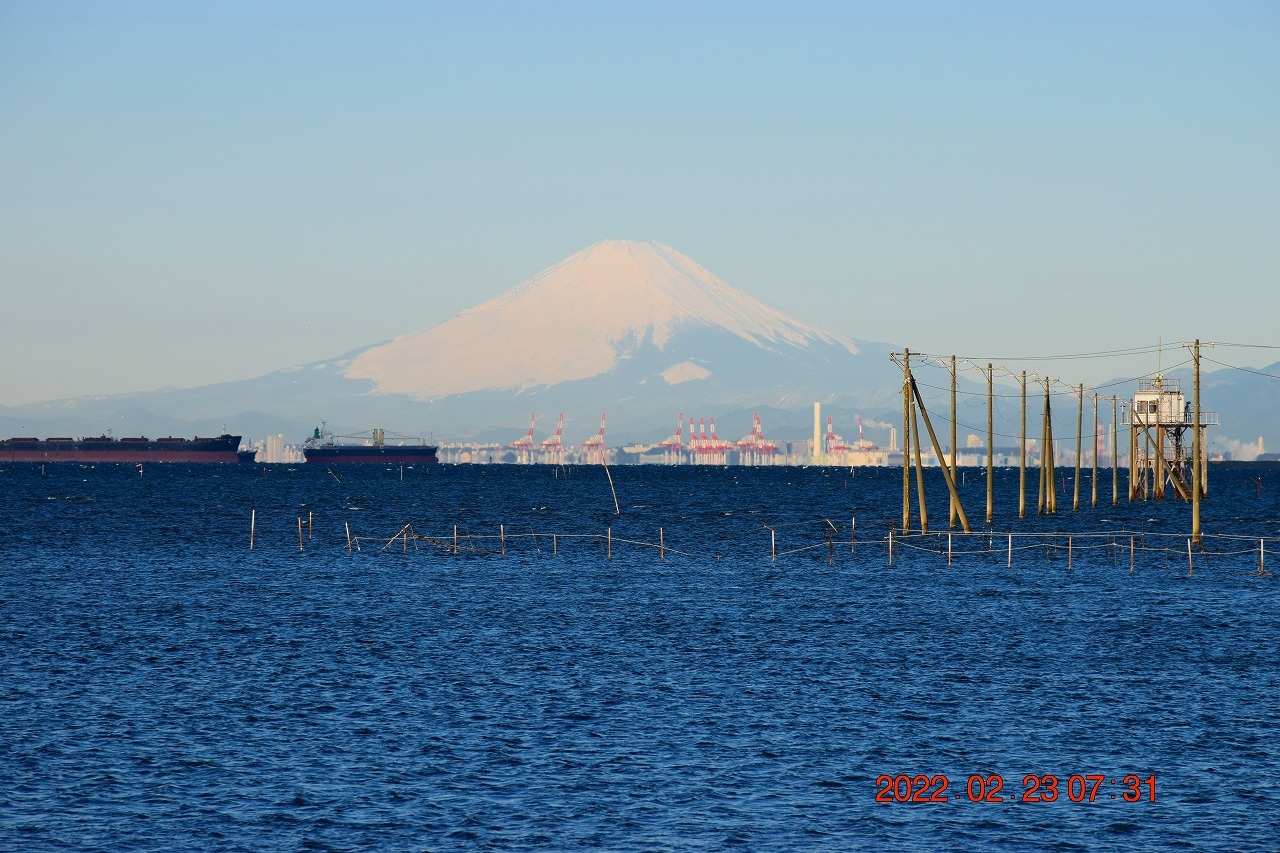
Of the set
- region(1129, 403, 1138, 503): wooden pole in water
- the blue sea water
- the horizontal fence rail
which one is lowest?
the blue sea water

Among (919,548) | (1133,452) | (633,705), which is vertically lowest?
(633,705)

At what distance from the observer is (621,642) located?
184 ft

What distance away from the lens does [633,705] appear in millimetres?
42594

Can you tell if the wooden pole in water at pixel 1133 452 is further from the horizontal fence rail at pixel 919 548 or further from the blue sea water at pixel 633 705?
the blue sea water at pixel 633 705

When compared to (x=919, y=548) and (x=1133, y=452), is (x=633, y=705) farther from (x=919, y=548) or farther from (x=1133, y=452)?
(x=1133, y=452)

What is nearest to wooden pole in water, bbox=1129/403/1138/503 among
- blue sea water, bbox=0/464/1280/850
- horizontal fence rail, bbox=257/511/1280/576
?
horizontal fence rail, bbox=257/511/1280/576

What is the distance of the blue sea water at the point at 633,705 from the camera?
30484mm

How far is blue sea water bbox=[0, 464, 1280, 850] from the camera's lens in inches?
1200

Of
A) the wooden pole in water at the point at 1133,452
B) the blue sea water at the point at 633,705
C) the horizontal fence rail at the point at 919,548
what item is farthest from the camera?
the wooden pole in water at the point at 1133,452

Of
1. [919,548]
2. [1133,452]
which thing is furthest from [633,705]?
[1133,452]

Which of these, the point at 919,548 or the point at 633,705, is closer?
the point at 633,705

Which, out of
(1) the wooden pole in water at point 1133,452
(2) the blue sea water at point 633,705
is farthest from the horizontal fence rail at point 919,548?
(1) the wooden pole in water at point 1133,452

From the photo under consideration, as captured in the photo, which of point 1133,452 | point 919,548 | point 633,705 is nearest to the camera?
point 633,705

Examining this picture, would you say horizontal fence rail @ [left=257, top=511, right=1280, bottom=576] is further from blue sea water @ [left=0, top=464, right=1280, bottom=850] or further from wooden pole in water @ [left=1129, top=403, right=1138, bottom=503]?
wooden pole in water @ [left=1129, top=403, right=1138, bottom=503]
